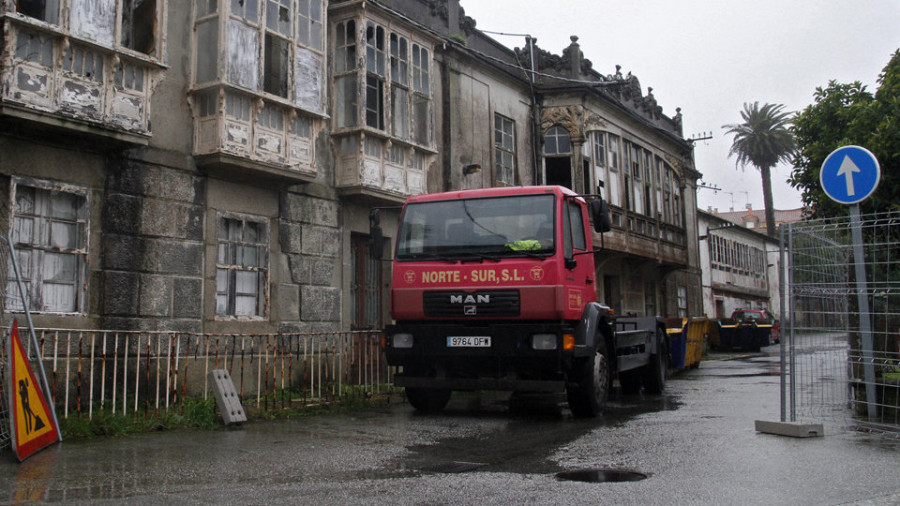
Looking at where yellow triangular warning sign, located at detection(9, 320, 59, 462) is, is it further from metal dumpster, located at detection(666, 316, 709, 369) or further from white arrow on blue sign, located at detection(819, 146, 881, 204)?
metal dumpster, located at detection(666, 316, 709, 369)

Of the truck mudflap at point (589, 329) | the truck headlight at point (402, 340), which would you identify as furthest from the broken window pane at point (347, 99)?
the truck mudflap at point (589, 329)

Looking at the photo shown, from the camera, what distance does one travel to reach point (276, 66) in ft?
45.1

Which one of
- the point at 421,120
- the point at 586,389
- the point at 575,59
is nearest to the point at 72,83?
the point at 586,389

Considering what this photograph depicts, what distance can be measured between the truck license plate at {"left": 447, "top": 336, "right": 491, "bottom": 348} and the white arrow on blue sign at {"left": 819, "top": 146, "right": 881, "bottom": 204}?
4.20 metres

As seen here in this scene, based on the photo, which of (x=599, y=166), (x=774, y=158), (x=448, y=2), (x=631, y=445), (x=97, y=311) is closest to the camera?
(x=631, y=445)

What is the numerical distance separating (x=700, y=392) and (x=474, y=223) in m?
6.22

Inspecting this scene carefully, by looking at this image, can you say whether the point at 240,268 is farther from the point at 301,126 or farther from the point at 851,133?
the point at 851,133

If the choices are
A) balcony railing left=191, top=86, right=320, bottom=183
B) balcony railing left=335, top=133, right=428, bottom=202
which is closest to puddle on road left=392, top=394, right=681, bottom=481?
balcony railing left=335, top=133, right=428, bottom=202

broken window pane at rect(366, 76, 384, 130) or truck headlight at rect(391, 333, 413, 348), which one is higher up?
broken window pane at rect(366, 76, 384, 130)

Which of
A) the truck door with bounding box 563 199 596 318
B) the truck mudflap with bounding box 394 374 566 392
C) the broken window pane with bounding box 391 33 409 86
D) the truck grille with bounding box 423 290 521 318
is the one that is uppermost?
the broken window pane with bounding box 391 33 409 86

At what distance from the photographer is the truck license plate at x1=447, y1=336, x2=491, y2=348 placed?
32.4 ft

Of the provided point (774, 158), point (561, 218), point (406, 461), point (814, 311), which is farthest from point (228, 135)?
point (774, 158)

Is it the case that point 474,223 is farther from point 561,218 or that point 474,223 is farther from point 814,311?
point 814,311

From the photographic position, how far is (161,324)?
11656 mm
